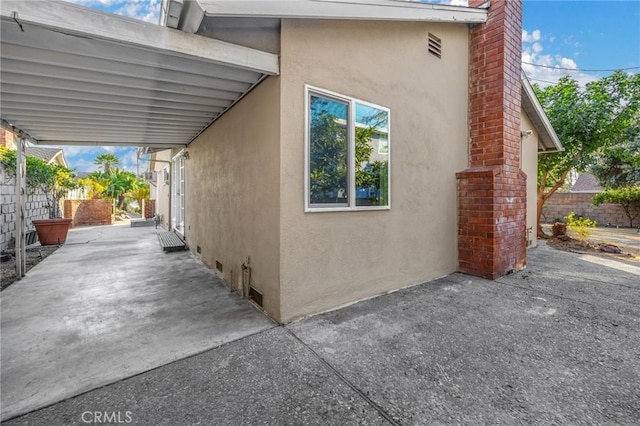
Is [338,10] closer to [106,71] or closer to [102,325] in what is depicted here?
[106,71]

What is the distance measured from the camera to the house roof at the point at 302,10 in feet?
7.66

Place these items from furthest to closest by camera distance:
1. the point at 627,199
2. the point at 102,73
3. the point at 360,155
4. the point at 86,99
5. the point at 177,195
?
the point at 627,199 < the point at 177,195 < the point at 360,155 < the point at 86,99 < the point at 102,73

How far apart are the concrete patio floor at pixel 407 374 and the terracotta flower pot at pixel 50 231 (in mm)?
8885

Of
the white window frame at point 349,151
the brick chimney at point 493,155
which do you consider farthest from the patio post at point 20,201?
the brick chimney at point 493,155

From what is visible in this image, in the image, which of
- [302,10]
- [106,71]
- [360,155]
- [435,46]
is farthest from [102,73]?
[435,46]

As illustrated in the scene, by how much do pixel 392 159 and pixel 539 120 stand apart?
6341 mm

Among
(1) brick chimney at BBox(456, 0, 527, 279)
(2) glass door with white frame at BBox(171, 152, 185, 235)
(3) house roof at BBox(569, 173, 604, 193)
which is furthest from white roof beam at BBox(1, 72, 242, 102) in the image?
(3) house roof at BBox(569, 173, 604, 193)

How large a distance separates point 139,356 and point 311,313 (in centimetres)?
173

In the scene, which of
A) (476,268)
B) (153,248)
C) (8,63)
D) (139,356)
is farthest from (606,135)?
(153,248)

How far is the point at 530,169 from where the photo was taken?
817 centimetres

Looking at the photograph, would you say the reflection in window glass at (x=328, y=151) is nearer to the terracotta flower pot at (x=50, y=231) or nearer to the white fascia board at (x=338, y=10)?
the white fascia board at (x=338, y=10)

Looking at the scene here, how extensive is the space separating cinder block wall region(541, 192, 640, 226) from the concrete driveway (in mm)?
18970

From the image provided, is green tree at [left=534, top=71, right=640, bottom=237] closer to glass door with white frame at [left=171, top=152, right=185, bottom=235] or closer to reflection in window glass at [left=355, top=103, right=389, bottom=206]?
reflection in window glass at [left=355, top=103, right=389, bottom=206]

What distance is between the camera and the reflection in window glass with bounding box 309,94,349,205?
3365 mm
